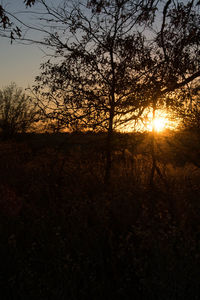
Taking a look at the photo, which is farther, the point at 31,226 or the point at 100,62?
the point at 100,62

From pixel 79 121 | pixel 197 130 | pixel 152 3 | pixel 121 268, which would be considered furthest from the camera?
pixel 197 130

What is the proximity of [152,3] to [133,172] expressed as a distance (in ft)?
13.6

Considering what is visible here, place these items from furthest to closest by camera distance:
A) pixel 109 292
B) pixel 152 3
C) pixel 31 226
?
1. pixel 152 3
2. pixel 31 226
3. pixel 109 292

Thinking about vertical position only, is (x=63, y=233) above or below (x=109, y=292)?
above

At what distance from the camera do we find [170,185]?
6105 millimetres

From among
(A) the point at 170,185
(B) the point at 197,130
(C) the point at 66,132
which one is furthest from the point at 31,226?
(B) the point at 197,130

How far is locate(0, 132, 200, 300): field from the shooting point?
2.69m

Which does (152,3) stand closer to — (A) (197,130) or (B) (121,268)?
(A) (197,130)

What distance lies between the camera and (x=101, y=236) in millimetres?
3754

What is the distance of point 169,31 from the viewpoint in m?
6.03

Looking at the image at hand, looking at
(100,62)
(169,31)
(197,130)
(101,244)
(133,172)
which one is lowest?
(101,244)

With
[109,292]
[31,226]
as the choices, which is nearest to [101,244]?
[109,292]

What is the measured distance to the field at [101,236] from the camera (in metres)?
2.69

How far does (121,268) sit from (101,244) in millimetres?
453
